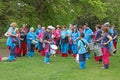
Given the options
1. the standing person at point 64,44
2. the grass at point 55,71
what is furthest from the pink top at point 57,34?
the grass at point 55,71

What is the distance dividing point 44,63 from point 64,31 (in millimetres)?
3997

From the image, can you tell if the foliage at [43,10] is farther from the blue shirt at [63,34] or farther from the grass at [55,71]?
the grass at [55,71]

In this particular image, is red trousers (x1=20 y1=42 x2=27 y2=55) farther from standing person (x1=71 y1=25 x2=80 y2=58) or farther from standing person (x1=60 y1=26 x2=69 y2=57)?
standing person (x1=71 y1=25 x2=80 y2=58)

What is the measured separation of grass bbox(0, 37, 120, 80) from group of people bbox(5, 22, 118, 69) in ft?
1.55

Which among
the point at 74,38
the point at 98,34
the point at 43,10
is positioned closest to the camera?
the point at 98,34

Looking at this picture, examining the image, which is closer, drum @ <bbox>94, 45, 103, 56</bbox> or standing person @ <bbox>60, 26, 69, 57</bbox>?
drum @ <bbox>94, 45, 103, 56</bbox>

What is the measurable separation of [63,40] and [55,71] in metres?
5.96

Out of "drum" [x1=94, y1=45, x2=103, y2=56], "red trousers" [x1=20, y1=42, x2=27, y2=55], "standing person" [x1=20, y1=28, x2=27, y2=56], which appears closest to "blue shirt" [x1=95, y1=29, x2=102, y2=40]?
"drum" [x1=94, y1=45, x2=103, y2=56]

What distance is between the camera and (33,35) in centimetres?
1919

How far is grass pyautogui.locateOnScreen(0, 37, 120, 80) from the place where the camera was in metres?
12.5

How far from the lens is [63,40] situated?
19.6 m

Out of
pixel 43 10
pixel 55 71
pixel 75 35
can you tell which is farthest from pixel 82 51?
pixel 43 10

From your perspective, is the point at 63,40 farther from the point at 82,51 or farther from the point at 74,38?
the point at 82,51

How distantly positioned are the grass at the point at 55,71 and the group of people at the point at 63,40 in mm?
473
